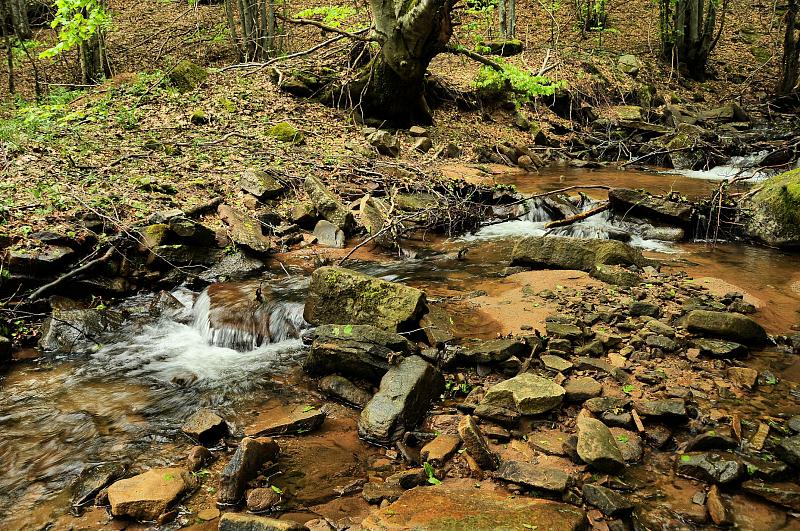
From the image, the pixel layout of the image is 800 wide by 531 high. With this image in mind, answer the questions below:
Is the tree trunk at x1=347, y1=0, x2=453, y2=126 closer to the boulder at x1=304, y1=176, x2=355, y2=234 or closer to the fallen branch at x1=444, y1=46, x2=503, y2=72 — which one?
the fallen branch at x1=444, y1=46, x2=503, y2=72

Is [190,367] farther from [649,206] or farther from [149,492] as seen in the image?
[649,206]

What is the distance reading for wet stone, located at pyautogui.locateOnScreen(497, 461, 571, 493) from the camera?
3037 millimetres

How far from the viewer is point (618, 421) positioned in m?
3.60

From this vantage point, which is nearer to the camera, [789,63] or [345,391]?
[345,391]

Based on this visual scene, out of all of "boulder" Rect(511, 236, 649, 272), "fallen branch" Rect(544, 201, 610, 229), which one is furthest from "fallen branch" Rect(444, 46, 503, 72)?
"boulder" Rect(511, 236, 649, 272)

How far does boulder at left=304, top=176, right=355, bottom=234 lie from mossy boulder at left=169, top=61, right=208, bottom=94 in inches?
254

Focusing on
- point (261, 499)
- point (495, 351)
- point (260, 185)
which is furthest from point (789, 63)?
point (261, 499)

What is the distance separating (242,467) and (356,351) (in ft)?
4.98

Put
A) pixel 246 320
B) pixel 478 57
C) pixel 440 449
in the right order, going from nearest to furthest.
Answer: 1. pixel 440 449
2. pixel 246 320
3. pixel 478 57

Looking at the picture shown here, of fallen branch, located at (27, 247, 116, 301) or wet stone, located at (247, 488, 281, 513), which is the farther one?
fallen branch, located at (27, 247, 116, 301)

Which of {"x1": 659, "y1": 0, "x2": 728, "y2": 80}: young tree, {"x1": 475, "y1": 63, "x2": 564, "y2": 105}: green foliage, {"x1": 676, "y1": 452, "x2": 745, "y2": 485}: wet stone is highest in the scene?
{"x1": 659, "y1": 0, "x2": 728, "y2": 80}: young tree

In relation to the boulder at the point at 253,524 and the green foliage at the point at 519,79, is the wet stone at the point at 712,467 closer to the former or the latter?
the boulder at the point at 253,524

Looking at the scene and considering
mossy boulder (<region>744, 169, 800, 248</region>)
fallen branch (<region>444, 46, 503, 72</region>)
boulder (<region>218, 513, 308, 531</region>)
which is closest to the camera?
boulder (<region>218, 513, 308, 531</region>)

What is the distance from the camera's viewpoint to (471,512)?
9.09 ft
